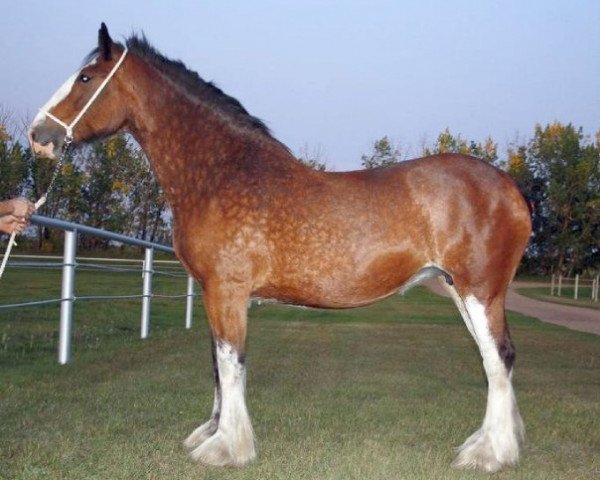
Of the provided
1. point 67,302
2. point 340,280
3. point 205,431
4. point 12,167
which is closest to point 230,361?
point 205,431

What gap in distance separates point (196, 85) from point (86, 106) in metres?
0.66

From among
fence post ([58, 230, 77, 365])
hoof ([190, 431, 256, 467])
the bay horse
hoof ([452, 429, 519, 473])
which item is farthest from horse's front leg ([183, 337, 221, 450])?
fence post ([58, 230, 77, 365])

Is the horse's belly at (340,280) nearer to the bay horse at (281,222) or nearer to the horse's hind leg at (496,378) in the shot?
the bay horse at (281,222)

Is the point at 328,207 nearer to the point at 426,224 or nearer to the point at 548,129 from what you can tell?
the point at 426,224

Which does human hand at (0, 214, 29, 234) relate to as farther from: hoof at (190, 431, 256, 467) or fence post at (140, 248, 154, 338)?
fence post at (140, 248, 154, 338)

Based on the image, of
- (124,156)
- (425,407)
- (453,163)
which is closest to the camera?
(453,163)

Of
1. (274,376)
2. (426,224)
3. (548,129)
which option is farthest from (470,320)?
(548,129)

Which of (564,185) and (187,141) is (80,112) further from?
(564,185)

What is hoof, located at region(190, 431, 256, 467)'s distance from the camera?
416 cm

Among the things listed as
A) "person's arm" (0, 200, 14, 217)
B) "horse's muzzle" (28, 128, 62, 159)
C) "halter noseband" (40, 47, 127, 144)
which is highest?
"halter noseband" (40, 47, 127, 144)

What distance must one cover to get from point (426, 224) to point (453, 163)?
45 cm

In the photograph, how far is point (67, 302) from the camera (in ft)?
25.2

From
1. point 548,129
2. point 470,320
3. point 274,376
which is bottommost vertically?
point 274,376

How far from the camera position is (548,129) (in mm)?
47938
